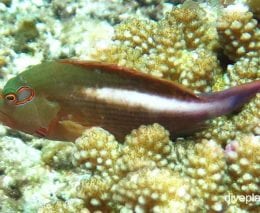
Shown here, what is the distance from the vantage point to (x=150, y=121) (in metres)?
2.42

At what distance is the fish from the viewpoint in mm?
2340

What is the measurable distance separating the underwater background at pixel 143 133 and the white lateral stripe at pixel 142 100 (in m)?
0.17

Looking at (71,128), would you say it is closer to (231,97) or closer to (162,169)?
(162,169)

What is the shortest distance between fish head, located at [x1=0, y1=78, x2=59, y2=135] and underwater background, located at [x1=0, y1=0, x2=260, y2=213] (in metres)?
0.25

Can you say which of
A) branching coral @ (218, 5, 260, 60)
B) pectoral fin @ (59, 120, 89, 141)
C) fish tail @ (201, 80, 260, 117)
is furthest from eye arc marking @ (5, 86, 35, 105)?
branching coral @ (218, 5, 260, 60)

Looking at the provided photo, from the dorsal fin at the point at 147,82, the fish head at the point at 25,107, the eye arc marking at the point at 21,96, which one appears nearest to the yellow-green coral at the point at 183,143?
the dorsal fin at the point at 147,82

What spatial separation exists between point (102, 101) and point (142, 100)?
242 millimetres

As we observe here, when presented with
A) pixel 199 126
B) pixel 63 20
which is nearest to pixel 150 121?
pixel 199 126

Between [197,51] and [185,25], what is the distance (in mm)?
249

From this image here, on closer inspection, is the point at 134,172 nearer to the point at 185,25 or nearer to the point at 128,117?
the point at 128,117

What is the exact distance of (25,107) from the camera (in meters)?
2.49

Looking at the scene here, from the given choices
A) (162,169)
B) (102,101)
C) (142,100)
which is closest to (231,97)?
(142,100)

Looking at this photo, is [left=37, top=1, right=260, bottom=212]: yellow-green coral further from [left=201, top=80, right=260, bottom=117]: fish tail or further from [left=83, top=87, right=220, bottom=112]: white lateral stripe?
[left=83, top=87, right=220, bottom=112]: white lateral stripe

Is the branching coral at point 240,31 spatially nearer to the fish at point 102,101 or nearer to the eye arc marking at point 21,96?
the fish at point 102,101
